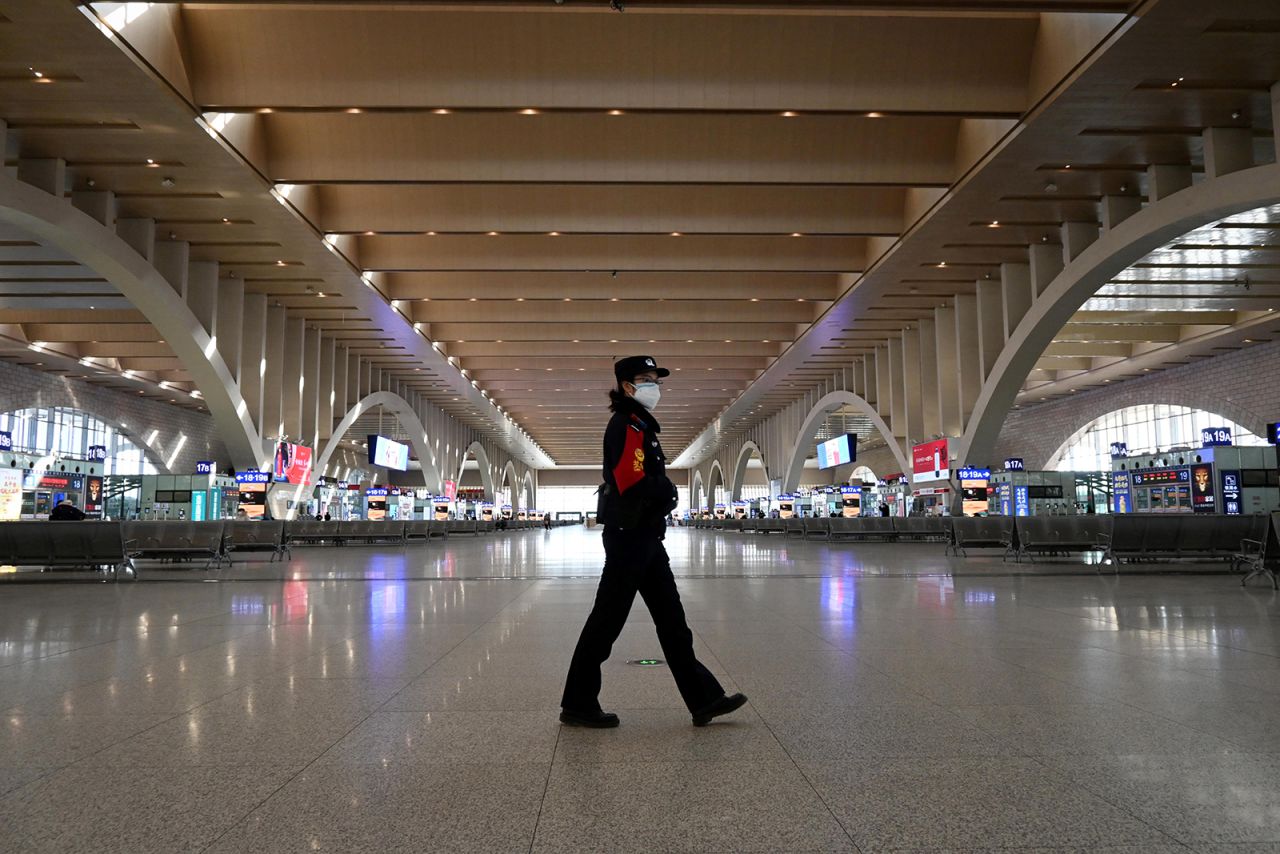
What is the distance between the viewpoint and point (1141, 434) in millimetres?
41594

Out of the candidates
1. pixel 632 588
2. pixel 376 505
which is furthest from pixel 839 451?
pixel 632 588

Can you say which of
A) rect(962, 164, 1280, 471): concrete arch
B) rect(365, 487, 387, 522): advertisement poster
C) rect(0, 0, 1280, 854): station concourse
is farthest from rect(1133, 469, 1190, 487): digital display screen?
rect(365, 487, 387, 522): advertisement poster

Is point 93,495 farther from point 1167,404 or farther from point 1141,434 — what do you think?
point 1141,434

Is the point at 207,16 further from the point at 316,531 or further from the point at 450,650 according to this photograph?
the point at 316,531

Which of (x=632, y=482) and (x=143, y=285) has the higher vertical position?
(x=143, y=285)

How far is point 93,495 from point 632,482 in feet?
106

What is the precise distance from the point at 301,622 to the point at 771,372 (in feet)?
117

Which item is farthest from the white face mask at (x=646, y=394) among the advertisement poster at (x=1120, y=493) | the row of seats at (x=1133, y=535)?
the advertisement poster at (x=1120, y=493)

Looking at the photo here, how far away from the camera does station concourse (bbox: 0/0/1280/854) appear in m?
3.20

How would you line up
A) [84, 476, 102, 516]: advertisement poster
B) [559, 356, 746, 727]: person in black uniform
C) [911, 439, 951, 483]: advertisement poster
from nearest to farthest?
[559, 356, 746, 727]: person in black uniform < [84, 476, 102, 516]: advertisement poster < [911, 439, 951, 483]: advertisement poster

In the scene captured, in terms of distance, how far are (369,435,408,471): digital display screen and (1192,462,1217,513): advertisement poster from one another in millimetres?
32812

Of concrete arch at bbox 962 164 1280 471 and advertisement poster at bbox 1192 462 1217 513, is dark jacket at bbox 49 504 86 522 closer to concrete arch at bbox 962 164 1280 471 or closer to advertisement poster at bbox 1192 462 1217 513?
concrete arch at bbox 962 164 1280 471

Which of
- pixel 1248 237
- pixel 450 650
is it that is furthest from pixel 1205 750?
pixel 1248 237

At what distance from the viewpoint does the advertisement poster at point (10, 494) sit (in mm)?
21719
